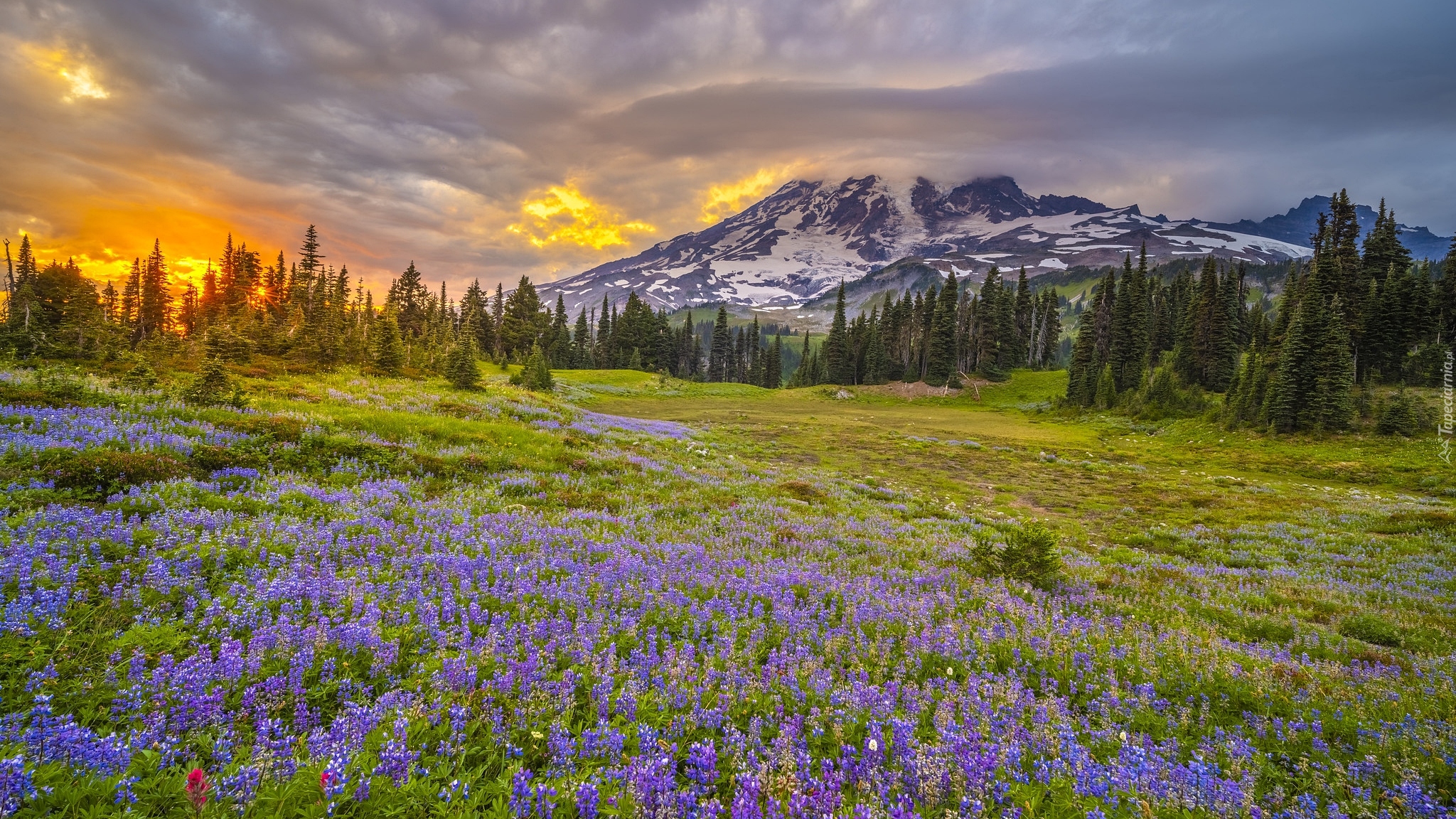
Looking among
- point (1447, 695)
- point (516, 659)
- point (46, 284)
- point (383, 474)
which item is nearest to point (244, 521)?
point (383, 474)

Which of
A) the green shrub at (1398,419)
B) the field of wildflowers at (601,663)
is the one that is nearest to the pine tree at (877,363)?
the green shrub at (1398,419)

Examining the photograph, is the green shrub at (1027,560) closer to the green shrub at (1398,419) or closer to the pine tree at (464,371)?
the pine tree at (464,371)

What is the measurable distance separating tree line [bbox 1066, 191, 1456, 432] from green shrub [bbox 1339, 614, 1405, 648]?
51.5m

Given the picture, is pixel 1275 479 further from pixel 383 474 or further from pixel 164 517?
pixel 164 517

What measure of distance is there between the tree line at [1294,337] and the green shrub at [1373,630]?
51.5 metres

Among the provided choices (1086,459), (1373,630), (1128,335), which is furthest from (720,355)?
(1373,630)

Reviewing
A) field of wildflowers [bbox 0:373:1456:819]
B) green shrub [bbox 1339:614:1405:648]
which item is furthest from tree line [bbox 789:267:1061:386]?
field of wildflowers [bbox 0:373:1456:819]

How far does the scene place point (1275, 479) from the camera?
101ft

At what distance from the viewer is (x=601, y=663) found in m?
5.10

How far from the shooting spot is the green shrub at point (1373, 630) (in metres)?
8.07

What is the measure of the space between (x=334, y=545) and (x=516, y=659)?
11.9ft

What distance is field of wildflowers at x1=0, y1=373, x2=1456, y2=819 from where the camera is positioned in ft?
11.3

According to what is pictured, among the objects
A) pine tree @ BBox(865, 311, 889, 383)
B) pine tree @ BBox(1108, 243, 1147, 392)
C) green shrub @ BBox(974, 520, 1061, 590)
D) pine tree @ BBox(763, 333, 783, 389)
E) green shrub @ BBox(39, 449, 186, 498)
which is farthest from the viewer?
pine tree @ BBox(763, 333, 783, 389)

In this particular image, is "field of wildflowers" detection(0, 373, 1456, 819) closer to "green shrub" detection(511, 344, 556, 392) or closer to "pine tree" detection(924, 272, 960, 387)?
"green shrub" detection(511, 344, 556, 392)
